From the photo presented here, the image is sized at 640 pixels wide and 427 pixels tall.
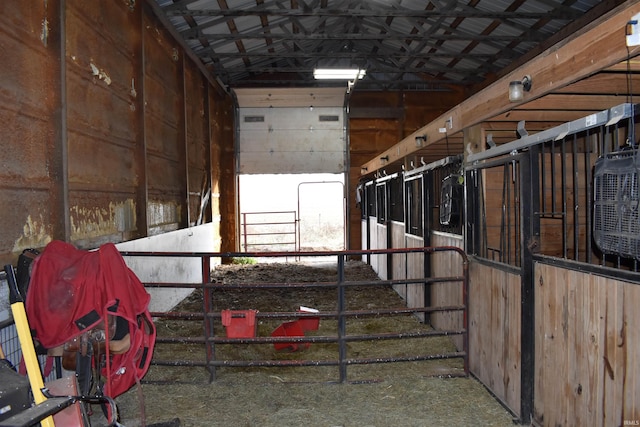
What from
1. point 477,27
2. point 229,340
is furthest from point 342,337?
point 477,27

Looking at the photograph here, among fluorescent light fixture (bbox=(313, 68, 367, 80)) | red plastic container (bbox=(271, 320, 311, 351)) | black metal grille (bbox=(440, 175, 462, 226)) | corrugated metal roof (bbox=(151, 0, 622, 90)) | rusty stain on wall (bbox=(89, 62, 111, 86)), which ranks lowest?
red plastic container (bbox=(271, 320, 311, 351))

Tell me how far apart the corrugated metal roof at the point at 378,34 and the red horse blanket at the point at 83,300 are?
18.1ft

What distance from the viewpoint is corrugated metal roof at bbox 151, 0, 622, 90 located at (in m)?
7.64

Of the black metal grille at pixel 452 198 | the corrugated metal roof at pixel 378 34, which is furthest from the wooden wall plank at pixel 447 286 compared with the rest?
the corrugated metal roof at pixel 378 34

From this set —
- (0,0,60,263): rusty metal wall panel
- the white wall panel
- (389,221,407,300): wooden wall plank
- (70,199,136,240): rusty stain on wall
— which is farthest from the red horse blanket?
the white wall panel

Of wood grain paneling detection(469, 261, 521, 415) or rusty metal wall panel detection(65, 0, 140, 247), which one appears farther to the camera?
rusty metal wall panel detection(65, 0, 140, 247)

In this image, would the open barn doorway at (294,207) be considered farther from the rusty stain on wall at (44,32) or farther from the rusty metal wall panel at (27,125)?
the rusty stain on wall at (44,32)

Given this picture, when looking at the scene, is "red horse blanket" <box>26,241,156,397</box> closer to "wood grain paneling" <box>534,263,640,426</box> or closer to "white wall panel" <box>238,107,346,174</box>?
"wood grain paneling" <box>534,263,640,426</box>

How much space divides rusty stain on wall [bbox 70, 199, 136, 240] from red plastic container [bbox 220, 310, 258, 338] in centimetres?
186

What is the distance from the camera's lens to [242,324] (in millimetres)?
3717

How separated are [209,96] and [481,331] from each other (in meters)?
8.56

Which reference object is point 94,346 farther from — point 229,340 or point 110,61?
point 110,61

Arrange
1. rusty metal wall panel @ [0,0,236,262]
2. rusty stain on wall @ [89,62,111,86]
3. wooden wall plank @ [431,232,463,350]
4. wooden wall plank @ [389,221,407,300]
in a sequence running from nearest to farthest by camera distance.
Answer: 1. rusty metal wall panel @ [0,0,236,262]
2. wooden wall plank @ [431,232,463,350]
3. rusty stain on wall @ [89,62,111,86]
4. wooden wall plank @ [389,221,407,300]

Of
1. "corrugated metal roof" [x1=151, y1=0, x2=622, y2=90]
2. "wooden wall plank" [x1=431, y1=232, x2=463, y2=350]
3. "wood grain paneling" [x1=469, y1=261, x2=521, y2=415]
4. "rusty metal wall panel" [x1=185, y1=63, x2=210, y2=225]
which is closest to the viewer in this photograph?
"wood grain paneling" [x1=469, y1=261, x2=521, y2=415]
